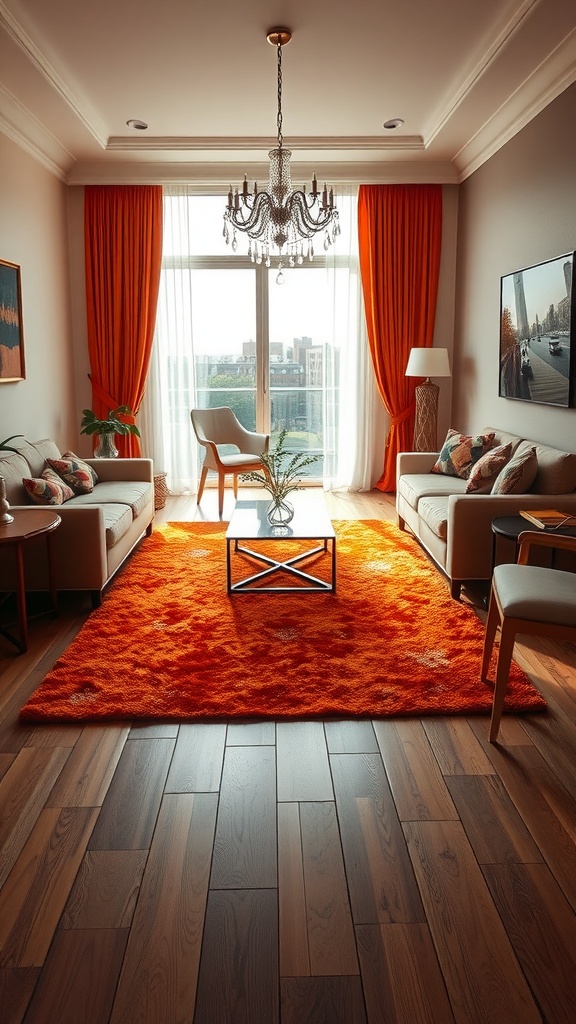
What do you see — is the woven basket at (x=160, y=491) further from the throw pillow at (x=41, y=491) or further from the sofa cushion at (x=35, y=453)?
the throw pillow at (x=41, y=491)

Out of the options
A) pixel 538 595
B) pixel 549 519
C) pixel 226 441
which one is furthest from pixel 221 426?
pixel 538 595

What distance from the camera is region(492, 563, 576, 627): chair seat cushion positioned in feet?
8.64

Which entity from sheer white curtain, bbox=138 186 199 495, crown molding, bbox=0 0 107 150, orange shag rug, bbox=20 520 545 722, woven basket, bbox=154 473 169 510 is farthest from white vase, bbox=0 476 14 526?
sheer white curtain, bbox=138 186 199 495

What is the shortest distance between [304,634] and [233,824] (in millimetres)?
1546

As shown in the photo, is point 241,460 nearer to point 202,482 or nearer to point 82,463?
point 202,482

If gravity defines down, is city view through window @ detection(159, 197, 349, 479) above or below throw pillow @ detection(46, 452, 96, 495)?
above

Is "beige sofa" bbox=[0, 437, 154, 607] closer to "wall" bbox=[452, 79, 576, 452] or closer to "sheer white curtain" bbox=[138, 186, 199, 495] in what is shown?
"sheer white curtain" bbox=[138, 186, 199, 495]

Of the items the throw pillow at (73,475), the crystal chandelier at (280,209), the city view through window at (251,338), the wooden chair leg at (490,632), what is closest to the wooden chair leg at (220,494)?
the city view through window at (251,338)

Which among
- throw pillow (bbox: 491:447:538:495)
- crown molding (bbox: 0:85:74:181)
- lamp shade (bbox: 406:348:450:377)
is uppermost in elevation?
crown molding (bbox: 0:85:74:181)

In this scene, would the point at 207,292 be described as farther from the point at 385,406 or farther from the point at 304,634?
the point at 304,634

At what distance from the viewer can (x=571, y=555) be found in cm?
418

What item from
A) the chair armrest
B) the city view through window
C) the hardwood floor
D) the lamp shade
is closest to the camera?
the hardwood floor

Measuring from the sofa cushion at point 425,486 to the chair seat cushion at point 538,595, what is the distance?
2316 millimetres

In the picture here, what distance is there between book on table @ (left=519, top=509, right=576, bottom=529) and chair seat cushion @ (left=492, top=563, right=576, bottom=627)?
24.4 inches
